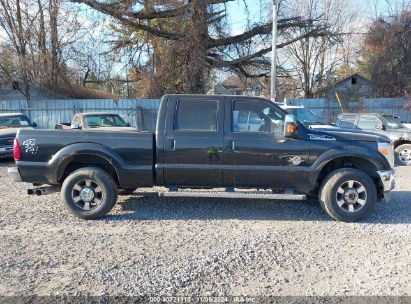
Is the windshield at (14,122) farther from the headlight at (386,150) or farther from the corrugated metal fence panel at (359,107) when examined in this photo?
the corrugated metal fence panel at (359,107)

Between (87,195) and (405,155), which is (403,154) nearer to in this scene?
(405,155)

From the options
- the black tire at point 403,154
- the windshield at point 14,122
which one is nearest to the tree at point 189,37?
the windshield at point 14,122

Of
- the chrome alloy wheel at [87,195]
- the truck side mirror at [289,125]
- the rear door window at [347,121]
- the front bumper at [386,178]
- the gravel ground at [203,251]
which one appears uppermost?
the rear door window at [347,121]

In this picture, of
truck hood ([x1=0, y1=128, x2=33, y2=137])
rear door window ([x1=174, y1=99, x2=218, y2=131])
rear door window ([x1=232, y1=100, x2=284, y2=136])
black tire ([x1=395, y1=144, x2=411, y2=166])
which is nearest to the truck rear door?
rear door window ([x1=174, y1=99, x2=218, y2=131])

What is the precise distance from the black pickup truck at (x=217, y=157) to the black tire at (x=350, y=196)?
1 cm

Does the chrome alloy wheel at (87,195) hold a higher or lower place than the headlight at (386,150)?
lower

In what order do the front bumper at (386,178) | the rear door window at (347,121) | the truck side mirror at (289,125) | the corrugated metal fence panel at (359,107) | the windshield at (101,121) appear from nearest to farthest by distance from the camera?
the truck side mirror at (289,125)
the front bumper at (386,178)
the windshield at (101,121)
the rear door window at (347,121)
the corrugated metal fence panel at (359,107)

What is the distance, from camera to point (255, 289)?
3643mm

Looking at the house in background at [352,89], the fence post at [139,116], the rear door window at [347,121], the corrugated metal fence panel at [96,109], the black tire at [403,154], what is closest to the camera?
the black tire at [403,154]

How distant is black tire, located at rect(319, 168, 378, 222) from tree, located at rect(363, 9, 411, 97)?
2160cm

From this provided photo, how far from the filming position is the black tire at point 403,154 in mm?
12461

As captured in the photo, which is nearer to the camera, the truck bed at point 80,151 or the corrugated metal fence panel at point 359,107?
the truck bed at point 80,151

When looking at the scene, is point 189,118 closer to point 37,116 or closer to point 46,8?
point 37,116

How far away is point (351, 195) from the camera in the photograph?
5.78m
